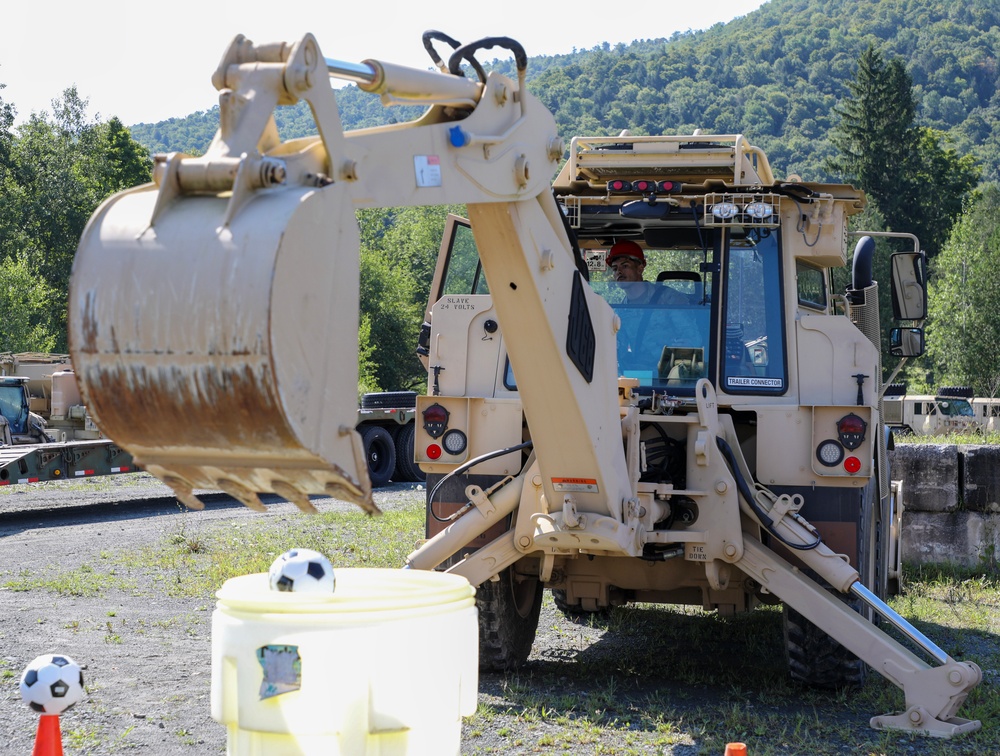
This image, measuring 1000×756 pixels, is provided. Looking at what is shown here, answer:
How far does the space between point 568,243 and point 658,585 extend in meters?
2.30

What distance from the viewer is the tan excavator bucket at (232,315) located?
3281 millimetres

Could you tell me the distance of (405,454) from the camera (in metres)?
22.3

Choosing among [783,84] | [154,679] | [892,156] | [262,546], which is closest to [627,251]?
[154,679]

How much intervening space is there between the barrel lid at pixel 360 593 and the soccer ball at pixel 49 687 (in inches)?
22.1

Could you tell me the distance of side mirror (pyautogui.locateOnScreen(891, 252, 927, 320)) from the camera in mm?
A: 7449

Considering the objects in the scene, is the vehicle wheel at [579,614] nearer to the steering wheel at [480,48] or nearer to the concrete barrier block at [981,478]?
the concrete barrier block at [981,478]

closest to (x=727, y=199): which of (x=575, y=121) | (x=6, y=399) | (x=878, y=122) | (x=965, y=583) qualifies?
(x=965, y=583)

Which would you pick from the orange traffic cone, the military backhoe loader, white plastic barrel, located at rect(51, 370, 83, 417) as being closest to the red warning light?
the military backhoe loader

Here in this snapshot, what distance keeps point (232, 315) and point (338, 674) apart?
3.52 ft

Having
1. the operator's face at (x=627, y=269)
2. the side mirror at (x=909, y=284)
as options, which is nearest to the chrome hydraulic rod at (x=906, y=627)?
the side mirror at (x=909, y=284)

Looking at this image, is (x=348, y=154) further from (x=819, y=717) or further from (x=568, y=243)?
(x=819, y=717)

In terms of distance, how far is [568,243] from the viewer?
579cm

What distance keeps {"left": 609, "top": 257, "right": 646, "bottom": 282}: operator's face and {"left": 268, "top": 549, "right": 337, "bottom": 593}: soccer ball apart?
12.0 ft

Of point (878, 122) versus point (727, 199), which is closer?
point (727, 199)
